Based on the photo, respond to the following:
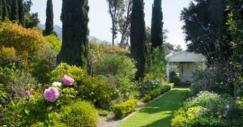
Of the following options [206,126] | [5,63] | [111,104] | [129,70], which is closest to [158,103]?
[129,70]

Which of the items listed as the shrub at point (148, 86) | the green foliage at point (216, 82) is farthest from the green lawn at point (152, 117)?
the shrub at point (148, 86)

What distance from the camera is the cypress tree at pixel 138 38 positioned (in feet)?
91.3

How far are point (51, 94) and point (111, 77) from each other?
10.2m

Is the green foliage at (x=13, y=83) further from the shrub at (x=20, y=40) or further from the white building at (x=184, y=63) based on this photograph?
the white building at (x=184, y=63)

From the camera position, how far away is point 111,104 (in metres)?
16.3

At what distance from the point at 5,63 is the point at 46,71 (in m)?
2.96

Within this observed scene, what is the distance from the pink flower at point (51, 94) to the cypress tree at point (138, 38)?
18.5 metres

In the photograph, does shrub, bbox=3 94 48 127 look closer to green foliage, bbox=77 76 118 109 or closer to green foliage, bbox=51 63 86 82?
green foliage, bbox=51 63 86 82

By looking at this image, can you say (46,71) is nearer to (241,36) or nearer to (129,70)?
(129,70)

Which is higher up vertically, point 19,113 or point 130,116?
point 19,113

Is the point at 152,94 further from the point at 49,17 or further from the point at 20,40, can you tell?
the point at 49,17

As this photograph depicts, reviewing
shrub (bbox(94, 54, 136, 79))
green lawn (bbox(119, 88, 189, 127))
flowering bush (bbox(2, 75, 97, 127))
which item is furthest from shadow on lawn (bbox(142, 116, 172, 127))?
shrub (bbox(94, 54, 136, 79))

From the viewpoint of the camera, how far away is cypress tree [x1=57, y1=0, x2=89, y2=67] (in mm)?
17766

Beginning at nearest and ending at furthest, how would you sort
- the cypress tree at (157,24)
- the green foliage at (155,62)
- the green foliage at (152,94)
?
the green foliage at (152,94) → the green foliage at (155,62) → the cypress tree at (157,24)
